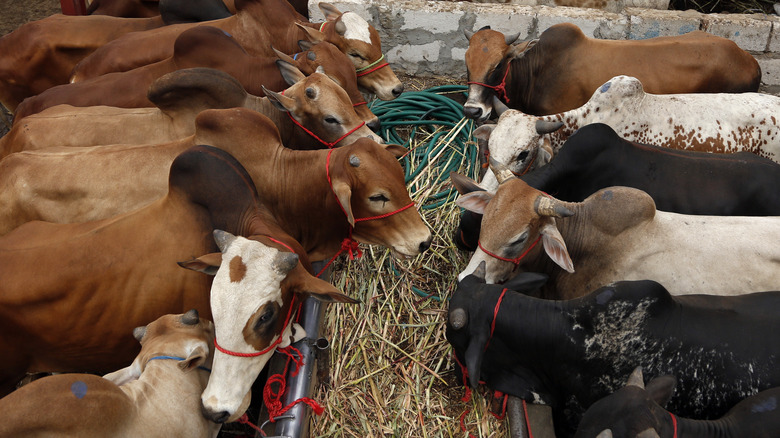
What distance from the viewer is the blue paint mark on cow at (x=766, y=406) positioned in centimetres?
258

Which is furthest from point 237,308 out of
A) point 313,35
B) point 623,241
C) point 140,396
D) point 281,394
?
point 313,35

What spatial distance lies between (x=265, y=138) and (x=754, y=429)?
2.70 metres

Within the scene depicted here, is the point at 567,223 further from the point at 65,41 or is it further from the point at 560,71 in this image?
the point at 65,41

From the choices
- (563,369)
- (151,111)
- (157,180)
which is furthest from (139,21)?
(563,369)

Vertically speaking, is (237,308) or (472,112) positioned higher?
(237,308)

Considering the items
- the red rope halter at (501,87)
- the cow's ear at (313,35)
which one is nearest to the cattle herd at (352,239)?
the cow's ear at (313,35)

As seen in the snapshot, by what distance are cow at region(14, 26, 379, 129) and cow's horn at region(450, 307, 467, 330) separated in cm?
167

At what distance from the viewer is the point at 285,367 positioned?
3.24m

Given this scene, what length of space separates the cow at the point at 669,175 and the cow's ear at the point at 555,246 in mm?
469

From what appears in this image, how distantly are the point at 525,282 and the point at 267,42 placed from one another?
9.85 feet

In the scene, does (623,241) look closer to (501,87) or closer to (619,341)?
(619,341)

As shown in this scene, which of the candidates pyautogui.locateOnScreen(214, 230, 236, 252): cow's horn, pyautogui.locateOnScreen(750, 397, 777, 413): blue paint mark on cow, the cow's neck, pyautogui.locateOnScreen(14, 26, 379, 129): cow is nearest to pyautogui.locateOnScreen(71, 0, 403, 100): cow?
pyautogui.locateOnScreen(14, 26, 379, 129): cow

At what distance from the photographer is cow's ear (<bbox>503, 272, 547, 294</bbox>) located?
10.8ft

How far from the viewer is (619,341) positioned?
9.73 feet
